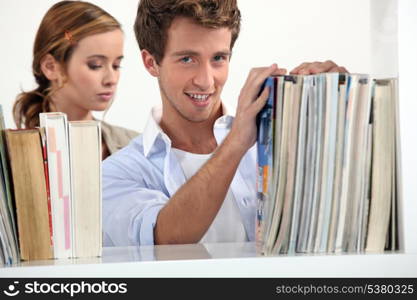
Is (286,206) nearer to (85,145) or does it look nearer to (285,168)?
(285,168)

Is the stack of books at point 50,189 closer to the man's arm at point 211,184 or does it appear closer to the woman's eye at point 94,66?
the man's arm at point 211,184

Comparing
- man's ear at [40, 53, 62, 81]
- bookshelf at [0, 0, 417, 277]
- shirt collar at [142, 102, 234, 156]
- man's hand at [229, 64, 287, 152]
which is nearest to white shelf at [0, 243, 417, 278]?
bookshelf at [0, 0, 417, 277]

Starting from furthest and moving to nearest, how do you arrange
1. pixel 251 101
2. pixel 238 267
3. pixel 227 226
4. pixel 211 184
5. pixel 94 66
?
1. pixel 94 66
2. pixel 227 226
3. pixel 211 184
4. pixel 251 101
5. pixel 238 267

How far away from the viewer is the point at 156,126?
8.02 feet

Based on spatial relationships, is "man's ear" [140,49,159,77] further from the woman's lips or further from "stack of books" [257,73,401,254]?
"stack of books" [257,73,401,254]

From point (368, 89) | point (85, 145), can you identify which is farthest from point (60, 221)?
point (368, 89)

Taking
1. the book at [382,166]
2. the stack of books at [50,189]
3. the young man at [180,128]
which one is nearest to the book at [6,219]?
the stack of books at [50,189]

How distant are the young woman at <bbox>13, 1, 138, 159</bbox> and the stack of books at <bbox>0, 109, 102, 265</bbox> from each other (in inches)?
40.6

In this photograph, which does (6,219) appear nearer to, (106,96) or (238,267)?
(238,267)

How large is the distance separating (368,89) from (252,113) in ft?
0.87

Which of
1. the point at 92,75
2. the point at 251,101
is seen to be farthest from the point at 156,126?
the point at 251,101

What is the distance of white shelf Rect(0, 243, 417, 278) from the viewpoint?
52.3 inches

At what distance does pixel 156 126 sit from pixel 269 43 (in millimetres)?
535

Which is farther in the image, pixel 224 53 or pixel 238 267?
pixel 224 53
